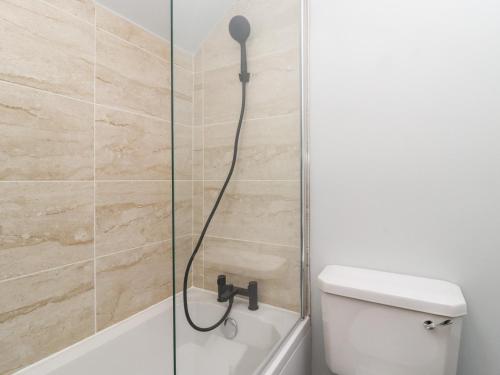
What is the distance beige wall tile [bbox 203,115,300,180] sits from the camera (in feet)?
2.28

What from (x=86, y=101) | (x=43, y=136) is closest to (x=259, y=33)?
(x=86, y=101)

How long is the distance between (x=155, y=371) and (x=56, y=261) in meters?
0.54

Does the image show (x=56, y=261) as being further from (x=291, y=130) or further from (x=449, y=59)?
(x=449, y=59)

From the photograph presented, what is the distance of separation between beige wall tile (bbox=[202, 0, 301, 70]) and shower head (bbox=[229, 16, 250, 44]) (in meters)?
0.01

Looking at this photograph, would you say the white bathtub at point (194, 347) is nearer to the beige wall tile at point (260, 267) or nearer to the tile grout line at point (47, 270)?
the beige wall tile at point (260, 267)

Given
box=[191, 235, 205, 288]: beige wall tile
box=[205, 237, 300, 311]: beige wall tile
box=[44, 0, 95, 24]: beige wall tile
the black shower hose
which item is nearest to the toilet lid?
box=[205, 237, 300, 311]: beige wall tile

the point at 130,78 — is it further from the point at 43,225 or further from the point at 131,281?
the point at 131,281

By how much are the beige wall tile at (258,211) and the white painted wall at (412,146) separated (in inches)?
5.5

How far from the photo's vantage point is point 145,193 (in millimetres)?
1215

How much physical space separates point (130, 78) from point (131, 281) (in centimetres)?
84

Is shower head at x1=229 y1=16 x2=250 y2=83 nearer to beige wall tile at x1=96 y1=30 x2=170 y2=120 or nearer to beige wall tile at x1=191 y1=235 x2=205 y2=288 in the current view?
beige wall tile at x1=191 y1=235 x2=205 y2=288

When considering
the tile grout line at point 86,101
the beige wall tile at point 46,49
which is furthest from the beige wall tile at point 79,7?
the tile grout line at point 86,101

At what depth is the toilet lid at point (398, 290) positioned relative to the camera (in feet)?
2.58

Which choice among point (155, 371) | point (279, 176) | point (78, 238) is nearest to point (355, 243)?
point (279, 176)
